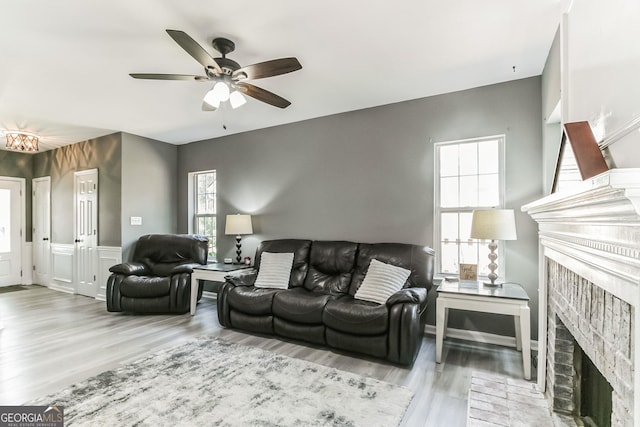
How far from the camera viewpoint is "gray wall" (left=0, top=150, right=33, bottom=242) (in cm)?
597

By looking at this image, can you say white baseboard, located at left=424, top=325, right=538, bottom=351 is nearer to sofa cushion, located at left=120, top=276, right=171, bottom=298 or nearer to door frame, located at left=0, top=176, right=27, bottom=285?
sofa cushion, located at left=120, top=276, right=171, bottom=298

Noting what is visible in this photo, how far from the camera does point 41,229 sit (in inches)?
242

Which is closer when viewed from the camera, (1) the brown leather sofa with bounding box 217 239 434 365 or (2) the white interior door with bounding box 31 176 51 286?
(1) the brown leather sofa with bounding box 217 239 434 365

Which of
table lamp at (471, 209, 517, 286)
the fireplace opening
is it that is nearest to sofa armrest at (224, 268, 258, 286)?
table lamp at (471, 209, 517, 286)

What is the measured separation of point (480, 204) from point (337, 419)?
2.48 m

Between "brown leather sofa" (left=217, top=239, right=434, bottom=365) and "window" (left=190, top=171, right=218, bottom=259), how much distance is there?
4.93 ft

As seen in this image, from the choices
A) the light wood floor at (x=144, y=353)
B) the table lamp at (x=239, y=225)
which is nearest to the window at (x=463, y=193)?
the light wood floor at (x=144, y=353)

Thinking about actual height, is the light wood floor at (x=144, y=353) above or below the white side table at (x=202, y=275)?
below

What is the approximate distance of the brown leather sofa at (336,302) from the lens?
2680mm

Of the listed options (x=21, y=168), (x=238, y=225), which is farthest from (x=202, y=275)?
(x=21, y=168)

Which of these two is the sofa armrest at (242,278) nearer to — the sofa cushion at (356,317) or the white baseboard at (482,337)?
the sofa cushion at (356,317)

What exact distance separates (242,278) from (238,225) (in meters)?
0.97

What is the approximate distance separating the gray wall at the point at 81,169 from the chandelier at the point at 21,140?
65 cm

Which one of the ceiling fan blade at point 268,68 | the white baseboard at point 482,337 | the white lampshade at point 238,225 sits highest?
the ceiling fan blade at point 268,68
